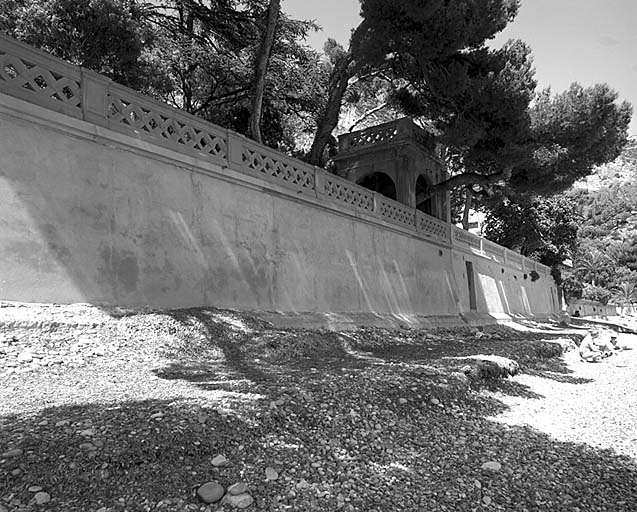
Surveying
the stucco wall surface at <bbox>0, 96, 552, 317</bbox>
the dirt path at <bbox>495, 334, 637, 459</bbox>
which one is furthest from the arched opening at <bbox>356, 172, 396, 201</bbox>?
the dirt path at <bbox>495, 334, 637, 459</bbox>

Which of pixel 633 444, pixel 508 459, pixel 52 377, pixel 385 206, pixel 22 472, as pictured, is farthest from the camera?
pixel 385 206

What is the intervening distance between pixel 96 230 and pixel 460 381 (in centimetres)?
496

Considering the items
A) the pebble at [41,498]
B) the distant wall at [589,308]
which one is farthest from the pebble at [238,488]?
the distant wall at [589,308]

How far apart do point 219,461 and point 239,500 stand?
1.19 ft

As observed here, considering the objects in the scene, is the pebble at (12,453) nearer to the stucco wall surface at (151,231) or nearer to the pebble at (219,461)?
the pebble at (219,461)

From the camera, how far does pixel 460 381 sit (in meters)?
5.24

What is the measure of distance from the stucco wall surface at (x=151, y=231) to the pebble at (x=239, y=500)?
4097 millimetres

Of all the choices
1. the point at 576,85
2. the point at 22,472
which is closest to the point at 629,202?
the point at 576,85

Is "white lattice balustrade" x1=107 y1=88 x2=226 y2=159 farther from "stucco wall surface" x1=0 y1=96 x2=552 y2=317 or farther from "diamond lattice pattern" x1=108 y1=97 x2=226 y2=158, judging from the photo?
"stucco wall surface" x1=0 y1=96 x2=552 y2=317

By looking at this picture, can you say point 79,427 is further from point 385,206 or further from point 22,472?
point 385,206

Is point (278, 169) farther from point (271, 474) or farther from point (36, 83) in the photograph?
point (271, 474)

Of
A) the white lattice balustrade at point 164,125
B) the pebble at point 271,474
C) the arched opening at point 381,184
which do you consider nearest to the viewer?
the pebble at point 271,474

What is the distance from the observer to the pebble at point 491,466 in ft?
10.2

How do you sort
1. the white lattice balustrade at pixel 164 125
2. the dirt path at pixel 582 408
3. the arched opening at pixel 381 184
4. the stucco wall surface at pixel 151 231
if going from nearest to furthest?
the dirt path at pixel 582 408 < the stucco wall surface at pixel 151 231 < the white lattice balustrade at pixel 164 125 < the arched opening at pixel 381 184
